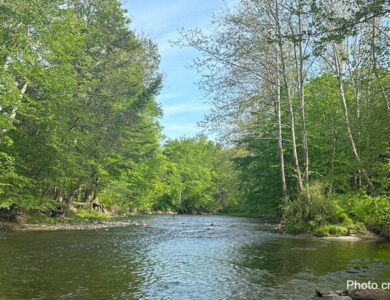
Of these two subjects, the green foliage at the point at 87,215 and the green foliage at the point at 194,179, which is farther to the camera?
the green foliage at the point at 194,179

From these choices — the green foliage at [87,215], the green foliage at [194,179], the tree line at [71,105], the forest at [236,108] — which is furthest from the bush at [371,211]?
the green foliage at [194,179]

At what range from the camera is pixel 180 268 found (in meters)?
12.3

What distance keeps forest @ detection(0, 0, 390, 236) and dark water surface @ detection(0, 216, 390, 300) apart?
6.29m

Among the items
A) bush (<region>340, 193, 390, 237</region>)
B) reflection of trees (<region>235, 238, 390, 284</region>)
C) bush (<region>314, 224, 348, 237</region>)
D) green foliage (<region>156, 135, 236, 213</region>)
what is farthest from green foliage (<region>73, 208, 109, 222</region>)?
green foliage (<region>156, 135, 236, 213</region>)

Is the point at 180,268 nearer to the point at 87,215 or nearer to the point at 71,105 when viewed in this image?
the point at 71,105

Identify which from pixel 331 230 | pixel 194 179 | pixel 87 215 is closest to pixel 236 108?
pixel 331 230

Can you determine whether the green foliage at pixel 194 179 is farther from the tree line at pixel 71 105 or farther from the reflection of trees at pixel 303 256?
the reflection of trees at pixel 303 256

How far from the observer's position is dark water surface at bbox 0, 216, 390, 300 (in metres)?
9.12

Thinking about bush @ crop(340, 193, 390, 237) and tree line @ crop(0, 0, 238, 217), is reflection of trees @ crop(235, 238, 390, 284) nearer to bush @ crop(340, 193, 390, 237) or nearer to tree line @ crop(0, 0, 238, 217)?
bush @ crop(340, 193, 390, 237)

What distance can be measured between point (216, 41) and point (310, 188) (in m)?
12.3

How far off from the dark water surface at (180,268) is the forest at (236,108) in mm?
6289

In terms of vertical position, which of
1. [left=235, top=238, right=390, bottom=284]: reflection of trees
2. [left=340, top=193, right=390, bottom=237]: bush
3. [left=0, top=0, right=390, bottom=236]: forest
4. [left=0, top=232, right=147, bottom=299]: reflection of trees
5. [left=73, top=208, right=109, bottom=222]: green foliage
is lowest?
[left=235, top=238, right=390, bottom=284]: reflection of trees

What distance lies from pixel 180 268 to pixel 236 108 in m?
18.3

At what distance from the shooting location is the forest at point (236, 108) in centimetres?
1980
